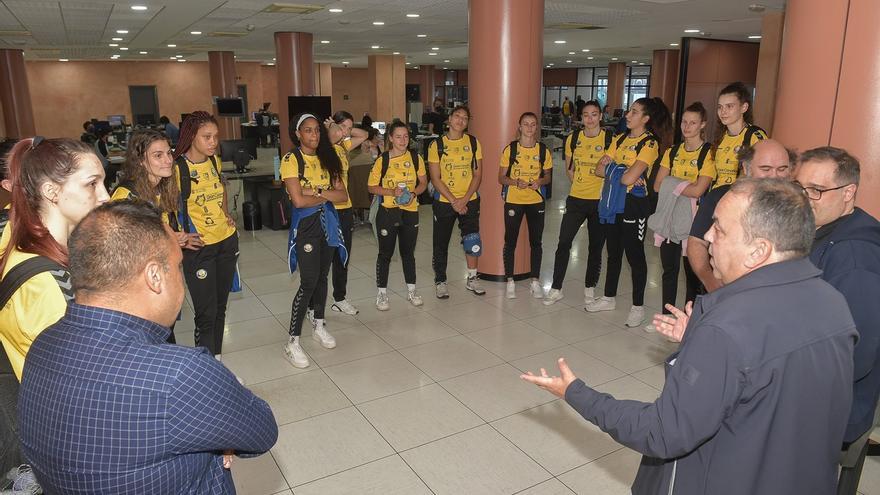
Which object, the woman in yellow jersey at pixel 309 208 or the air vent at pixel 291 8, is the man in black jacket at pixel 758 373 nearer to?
the woman in yellow jersey at pixel 309 208

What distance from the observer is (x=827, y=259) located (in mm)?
2031

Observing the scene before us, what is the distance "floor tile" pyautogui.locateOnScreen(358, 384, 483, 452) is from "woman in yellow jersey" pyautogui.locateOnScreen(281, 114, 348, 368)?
818 mm

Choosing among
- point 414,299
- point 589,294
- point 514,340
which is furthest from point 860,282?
point 414,299

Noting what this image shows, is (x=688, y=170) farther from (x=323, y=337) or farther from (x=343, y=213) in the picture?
(x=323, y=337)

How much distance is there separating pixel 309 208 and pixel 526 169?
2.08 m

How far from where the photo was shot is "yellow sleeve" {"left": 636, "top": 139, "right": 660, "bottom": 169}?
456 cm

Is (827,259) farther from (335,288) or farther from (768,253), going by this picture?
(335,288)

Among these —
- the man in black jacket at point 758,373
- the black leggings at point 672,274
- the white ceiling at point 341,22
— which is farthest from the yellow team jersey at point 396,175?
the white ceiling at point 341,22

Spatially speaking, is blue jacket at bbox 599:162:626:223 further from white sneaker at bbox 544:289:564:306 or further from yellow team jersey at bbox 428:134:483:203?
yellow team jersey at bbox 428:134:483:203

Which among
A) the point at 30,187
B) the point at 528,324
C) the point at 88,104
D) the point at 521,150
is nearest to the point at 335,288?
the point at 528,324

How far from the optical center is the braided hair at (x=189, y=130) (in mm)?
3498

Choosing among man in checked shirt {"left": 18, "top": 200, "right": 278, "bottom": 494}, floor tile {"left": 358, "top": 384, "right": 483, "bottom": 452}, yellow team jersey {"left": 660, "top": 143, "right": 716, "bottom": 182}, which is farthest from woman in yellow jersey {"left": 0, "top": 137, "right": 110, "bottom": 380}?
yellow team jersey {"left": 660, "top": 143, "right": 716, "bottom": 182}

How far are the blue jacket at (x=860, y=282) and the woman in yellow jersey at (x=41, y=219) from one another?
2.40 meters

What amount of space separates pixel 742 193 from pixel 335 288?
13.2 ft
